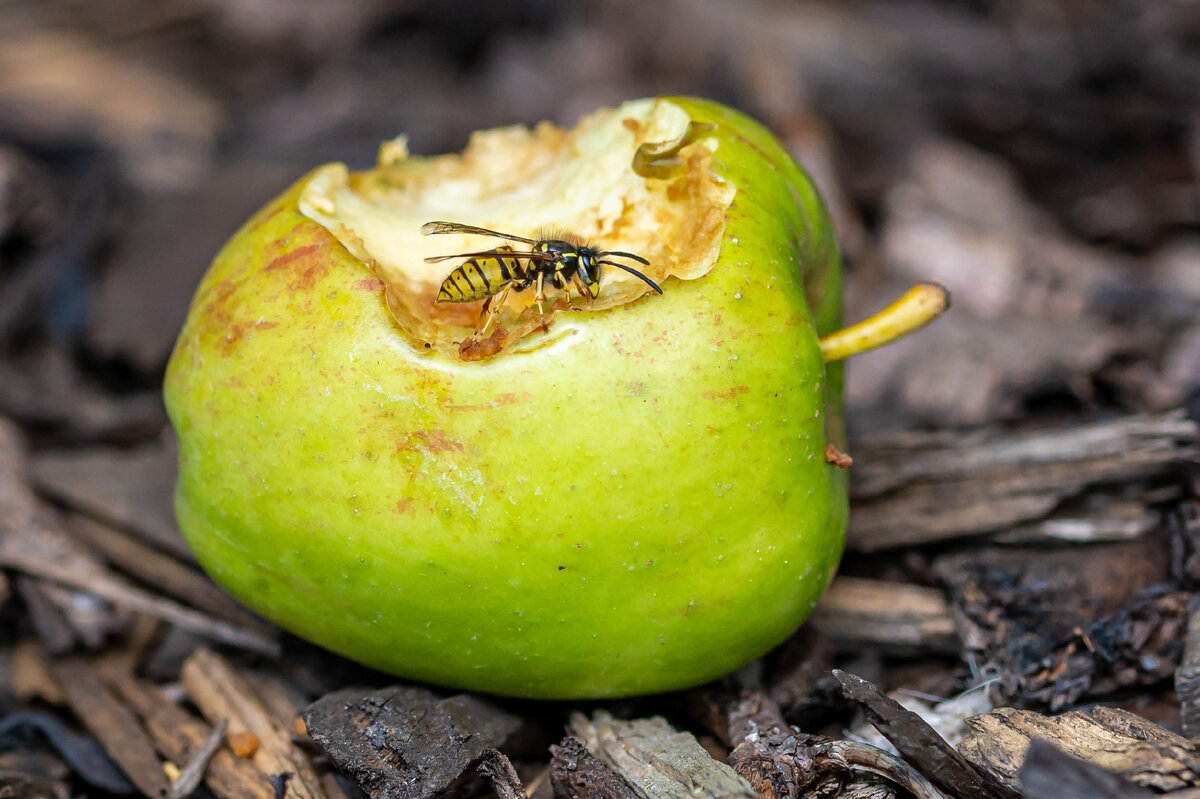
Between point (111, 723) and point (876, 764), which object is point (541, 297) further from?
point (111, 723)

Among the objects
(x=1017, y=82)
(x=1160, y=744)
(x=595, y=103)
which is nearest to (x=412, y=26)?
(x=595, y=103)

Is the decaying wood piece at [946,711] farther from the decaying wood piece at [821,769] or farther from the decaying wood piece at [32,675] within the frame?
the decaying wood piece at [32,675]

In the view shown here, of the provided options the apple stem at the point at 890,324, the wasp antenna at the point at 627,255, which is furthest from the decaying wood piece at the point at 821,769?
the wasp antenna at the point at 627,255

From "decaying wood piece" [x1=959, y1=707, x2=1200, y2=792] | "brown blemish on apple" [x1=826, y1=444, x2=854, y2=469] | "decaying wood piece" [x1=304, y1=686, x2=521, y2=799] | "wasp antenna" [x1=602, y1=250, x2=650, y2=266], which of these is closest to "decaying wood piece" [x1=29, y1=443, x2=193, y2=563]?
"decaying wood piece" [x1=304, y1=686, x2=521, y2=799]

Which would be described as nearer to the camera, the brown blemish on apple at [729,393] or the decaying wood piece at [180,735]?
the brown blemish on apple at [729,393]

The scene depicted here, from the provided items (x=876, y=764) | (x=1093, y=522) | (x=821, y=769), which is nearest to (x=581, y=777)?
(x=821, y=769)
